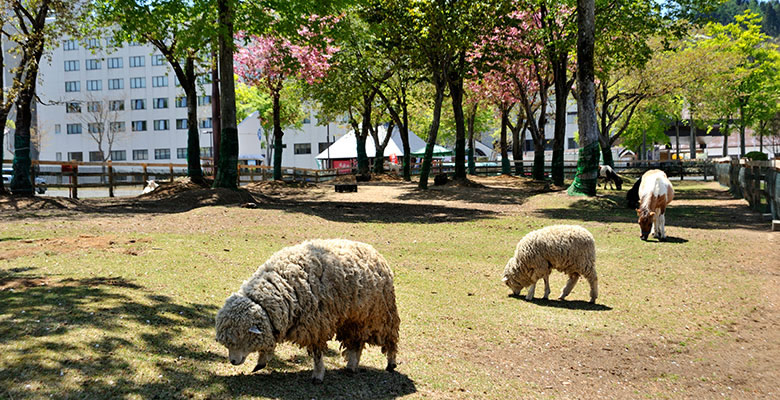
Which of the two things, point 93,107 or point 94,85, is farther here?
point 94,85

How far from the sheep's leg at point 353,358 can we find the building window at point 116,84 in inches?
3373

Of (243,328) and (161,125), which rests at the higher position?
(161,125)

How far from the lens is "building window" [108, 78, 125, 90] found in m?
83.1

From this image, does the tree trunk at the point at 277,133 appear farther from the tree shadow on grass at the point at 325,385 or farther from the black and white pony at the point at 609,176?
the tree shadow on grass at the point at 325,385

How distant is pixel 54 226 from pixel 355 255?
36.9 feet

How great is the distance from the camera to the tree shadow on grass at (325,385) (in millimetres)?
5465

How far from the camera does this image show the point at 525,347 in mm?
7684

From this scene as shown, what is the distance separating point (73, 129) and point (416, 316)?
3394 inches

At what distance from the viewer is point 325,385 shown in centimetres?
579

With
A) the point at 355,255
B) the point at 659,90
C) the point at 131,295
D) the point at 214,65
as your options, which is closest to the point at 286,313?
the point at 355,255

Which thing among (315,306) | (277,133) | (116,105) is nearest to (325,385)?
(315,306)

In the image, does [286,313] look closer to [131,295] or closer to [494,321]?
[131,295]

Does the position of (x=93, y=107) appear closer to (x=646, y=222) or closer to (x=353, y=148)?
(x=353, y=148)

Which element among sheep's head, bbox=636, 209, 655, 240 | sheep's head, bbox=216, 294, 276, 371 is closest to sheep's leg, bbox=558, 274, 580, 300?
sheep's head, bbox=216, 294, 276, 371
